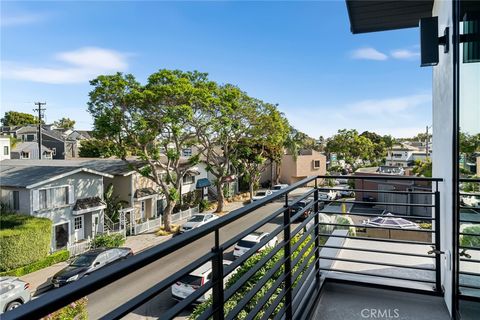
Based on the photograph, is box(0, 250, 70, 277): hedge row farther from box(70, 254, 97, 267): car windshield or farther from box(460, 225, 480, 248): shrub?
box(460, 225, 480, 248): shrub

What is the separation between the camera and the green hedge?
978cm

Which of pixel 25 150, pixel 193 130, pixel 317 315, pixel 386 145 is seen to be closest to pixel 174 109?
pixel 193 130

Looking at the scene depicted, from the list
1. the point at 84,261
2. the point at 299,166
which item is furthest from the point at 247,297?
the point at 299,166

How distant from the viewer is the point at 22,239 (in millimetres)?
10047

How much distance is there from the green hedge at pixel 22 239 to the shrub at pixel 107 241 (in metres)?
1.64

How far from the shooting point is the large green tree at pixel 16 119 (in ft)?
118

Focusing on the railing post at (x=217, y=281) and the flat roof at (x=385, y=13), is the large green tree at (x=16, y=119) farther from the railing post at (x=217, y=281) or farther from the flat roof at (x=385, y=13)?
the railing post at (x=217, y=281)

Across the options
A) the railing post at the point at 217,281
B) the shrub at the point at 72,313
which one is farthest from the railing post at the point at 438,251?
the shrub at the point at 72,313

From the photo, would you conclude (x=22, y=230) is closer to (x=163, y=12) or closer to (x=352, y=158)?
(x=163, y=12)

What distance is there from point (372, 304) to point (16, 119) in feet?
142

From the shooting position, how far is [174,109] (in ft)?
42.8

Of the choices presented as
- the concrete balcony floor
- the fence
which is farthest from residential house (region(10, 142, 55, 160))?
the concrete balcony floor

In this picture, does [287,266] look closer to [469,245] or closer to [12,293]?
[469,245]

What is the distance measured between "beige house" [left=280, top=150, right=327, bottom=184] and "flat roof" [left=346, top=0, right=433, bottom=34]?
23145 mm
